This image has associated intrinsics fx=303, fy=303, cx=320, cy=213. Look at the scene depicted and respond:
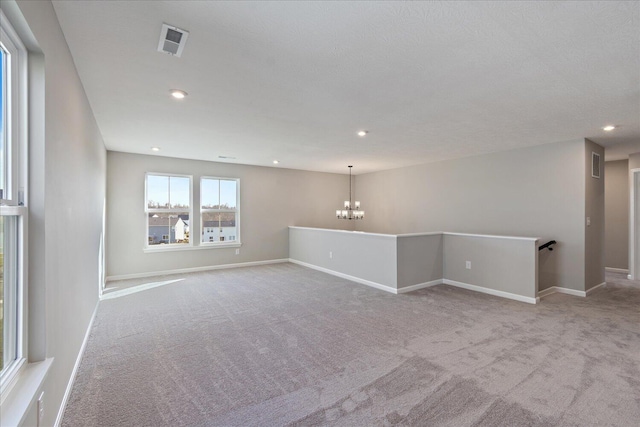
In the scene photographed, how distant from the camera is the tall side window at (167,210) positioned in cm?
643

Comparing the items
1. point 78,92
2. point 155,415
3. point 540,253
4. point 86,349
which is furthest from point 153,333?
point 540,253

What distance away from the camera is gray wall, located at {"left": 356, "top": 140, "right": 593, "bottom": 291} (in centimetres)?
498

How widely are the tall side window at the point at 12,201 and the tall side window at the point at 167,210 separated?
5.23 metres

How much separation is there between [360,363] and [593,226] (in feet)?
16.6

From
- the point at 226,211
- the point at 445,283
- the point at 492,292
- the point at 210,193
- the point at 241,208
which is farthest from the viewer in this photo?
the point at 241,208

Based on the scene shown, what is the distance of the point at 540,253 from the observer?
5.29 meters

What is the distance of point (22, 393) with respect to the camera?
136 centimetres

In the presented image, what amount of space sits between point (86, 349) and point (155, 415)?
1.56 meters

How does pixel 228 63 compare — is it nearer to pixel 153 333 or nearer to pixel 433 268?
pixel 153 333

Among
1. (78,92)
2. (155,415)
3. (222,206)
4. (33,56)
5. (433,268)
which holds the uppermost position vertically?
(78,92)

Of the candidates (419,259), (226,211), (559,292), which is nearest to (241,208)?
(226,211)

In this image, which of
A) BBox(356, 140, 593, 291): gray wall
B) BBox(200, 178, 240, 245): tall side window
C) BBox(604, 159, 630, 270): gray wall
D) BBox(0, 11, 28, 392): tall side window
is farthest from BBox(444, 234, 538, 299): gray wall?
BBox(0, 11, 28, 392): tall side window

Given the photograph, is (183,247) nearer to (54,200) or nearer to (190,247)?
(190,247)

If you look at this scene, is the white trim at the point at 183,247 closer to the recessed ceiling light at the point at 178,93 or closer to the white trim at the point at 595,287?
the recessed ceiling light at the point at 178,93
